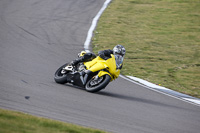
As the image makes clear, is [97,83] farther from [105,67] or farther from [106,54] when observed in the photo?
[106,54]

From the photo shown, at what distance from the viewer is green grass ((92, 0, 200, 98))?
43.4ft

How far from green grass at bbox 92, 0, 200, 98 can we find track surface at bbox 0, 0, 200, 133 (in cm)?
168

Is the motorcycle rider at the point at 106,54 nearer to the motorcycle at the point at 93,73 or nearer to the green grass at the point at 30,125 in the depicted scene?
the motorcycle at the point at 93,73

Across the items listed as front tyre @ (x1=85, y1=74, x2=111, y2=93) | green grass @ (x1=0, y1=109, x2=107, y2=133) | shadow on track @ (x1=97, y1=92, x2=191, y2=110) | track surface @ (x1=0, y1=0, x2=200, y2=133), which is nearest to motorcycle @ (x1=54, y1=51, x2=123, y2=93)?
front tyre @ (x1=85, y1=74, x2=111, y2=93)

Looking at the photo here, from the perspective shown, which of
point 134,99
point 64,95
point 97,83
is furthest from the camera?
point 134,99

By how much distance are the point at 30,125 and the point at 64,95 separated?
319cm

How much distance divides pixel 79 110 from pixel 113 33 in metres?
11.9

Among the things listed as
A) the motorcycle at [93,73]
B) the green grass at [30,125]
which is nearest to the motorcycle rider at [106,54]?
the motorcycle at [93,73]

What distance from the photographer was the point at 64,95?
868cm

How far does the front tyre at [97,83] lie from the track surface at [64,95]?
0.68ft

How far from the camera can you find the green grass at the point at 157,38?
13242 mm

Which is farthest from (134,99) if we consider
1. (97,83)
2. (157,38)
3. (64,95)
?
(157,38)

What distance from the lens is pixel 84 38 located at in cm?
1742

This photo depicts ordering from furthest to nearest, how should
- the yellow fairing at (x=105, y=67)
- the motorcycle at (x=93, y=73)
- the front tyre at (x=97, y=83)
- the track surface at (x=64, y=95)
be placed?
1. the yellow fairing at (x=105, y=67)
2. the motorcycle at (x=93, y=73)
3. the front tyre at (x=97, y=83)
4. the track surface at (x=64, y=95)
